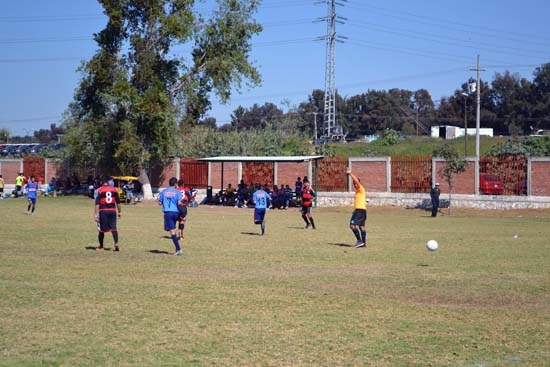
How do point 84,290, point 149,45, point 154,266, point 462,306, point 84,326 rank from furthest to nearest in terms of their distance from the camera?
1. point 149,45
2. point 154,266
3. point 84,290
4. point 462,306
5. point 84,326

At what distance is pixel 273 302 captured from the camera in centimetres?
1201

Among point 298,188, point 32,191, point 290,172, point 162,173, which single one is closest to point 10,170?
point 162,173

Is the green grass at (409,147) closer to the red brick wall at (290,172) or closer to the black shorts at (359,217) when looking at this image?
the red brick wall at (290,172)

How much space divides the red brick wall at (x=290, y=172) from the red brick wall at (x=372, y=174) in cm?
341

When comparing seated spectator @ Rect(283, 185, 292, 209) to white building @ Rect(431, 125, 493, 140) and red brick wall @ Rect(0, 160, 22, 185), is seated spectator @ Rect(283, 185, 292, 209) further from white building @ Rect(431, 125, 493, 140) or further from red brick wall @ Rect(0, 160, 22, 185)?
white building @ Rect(431, 125, 493, 140)

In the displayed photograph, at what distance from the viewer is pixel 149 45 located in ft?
160

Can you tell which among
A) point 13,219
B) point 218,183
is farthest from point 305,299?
point 218,183

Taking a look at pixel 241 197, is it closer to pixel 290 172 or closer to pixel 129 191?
pixel 290 172

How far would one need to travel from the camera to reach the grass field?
8.72 meters

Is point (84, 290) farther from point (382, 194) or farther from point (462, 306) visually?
point (382, 194)

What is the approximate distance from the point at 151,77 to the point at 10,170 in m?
18.8

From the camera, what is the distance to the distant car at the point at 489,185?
40156 mm

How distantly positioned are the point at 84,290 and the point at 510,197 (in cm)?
3108

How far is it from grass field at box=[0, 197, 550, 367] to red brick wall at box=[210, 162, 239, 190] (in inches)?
1006
